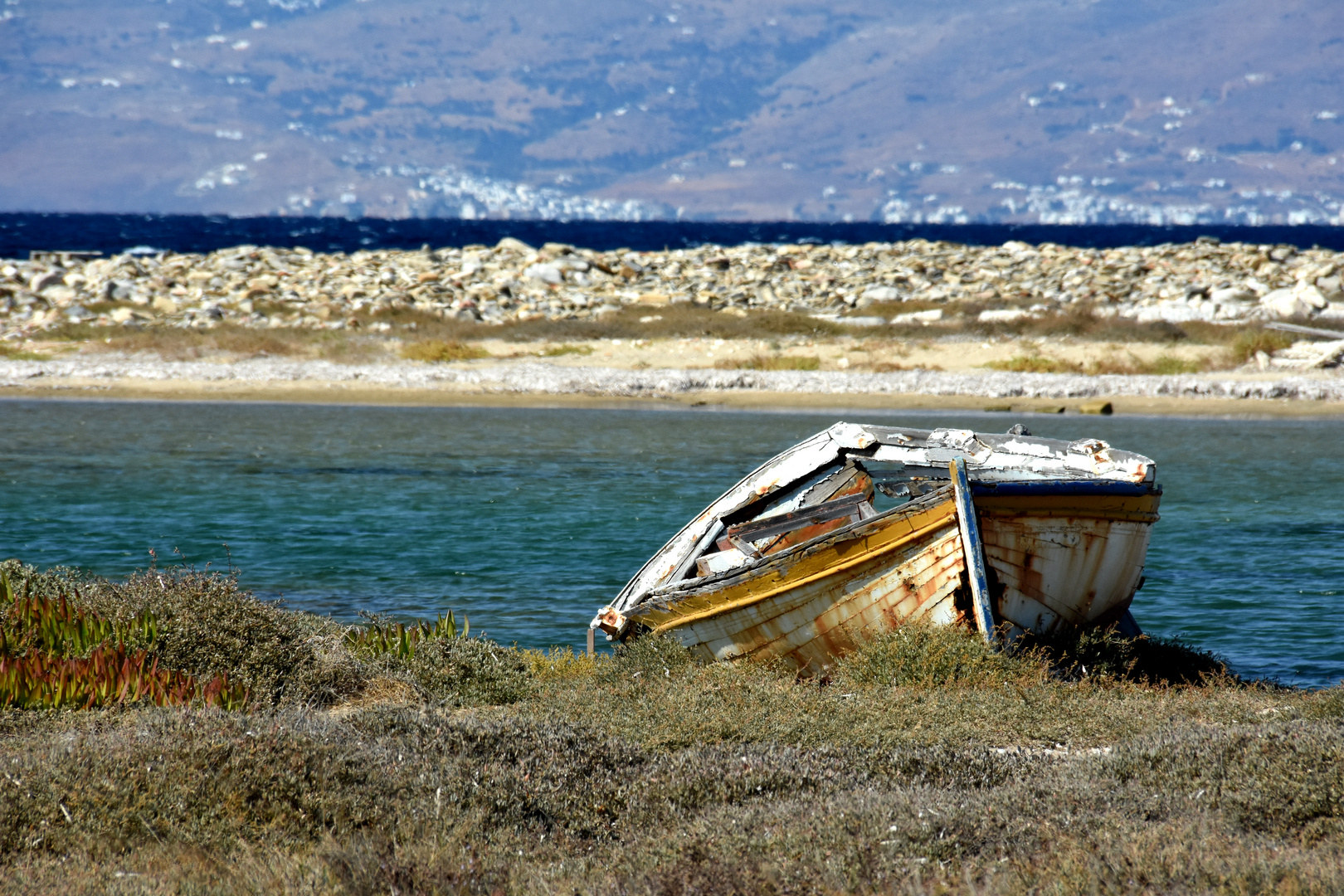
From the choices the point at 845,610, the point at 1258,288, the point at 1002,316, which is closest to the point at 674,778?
the point at 845,610

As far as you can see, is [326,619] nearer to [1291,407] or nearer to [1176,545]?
[1176,545]

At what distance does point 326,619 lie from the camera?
9867 millimetres

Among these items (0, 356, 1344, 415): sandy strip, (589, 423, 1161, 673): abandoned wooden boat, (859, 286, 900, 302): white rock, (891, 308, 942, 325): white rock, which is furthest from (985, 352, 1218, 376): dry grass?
(589, 423, 1161, 673): abandoned wooden boat

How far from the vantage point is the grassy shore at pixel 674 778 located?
179 inches

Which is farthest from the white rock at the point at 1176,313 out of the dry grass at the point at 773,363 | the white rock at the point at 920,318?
the dry grass at the point at 773,363

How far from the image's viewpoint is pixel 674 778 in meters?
5.75

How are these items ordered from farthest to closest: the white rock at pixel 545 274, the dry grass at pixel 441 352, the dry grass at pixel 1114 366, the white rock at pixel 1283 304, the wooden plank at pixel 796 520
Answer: the white rock at pixel 545 274 → the white rock at pixel 1283 304 → the dry grass at pixel 441 352 → the dry grass at pixel 1114 366 → the wooden plank at pixel 796 520

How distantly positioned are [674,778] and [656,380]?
992 inches

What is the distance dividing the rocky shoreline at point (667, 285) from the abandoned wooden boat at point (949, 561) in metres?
28.7

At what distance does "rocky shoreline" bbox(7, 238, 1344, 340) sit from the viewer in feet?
126

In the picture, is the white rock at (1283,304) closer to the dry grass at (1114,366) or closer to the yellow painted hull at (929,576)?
the dry grass at (1114,366)

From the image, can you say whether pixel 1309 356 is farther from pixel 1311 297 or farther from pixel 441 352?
pixel 441 352

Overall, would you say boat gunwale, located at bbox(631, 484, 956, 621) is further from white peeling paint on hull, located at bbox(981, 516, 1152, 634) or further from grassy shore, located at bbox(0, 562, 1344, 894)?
grassy shore, located at bbox(0, 562, 1344, 894)

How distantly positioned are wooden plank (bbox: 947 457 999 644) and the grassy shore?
0.60 feet
